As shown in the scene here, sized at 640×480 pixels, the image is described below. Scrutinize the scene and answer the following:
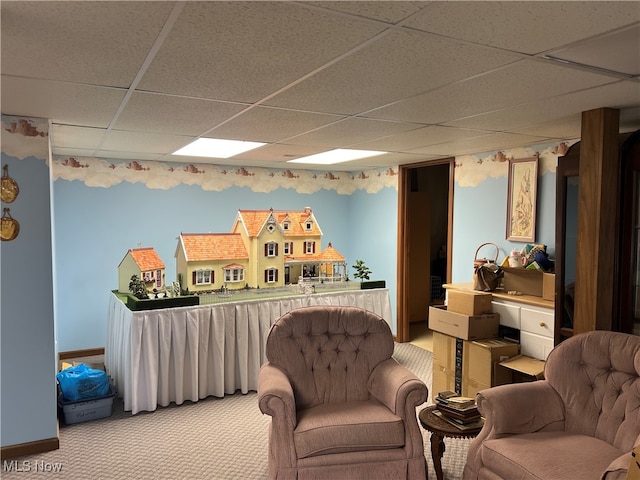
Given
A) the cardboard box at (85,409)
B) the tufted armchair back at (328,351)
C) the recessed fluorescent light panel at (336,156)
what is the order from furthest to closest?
the recessed fluorescent light panel at (336,156) → the cardboard box at (85,409) → the tufted armchair back at (328,351)

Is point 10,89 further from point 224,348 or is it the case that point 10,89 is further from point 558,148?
point 558,148

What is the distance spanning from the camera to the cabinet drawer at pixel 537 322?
3.65 meters

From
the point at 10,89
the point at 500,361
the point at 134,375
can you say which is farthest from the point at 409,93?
the point at 134,375

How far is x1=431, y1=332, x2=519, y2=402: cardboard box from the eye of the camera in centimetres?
375

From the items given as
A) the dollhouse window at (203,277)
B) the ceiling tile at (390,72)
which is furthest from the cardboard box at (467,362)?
the ceiling tile at (390,72)

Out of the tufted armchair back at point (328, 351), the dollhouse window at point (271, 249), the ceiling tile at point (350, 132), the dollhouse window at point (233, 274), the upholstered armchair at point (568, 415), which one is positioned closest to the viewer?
the upholstered armchair at point (568, 415)

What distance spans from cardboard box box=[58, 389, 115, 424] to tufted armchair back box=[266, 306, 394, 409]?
5.27 ft

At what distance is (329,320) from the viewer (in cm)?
321

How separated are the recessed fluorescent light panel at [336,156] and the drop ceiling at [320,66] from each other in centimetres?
110

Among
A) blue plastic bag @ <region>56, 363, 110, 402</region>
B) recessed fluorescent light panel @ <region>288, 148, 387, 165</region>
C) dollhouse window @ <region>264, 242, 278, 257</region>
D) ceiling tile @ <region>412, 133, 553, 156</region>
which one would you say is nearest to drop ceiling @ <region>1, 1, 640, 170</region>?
ceiling tile @ <region>412, 133, 553, 156</region>

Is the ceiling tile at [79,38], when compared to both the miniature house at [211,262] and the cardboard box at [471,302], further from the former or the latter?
the cardboard box at [471,302]

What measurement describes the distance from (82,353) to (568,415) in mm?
4688

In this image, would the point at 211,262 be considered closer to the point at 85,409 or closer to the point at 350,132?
the point at 85,409

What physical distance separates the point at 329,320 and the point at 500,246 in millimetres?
2192
